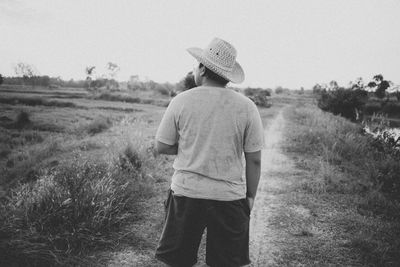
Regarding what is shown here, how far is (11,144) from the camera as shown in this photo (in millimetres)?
10070

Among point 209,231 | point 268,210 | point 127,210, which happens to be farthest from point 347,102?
point 209,231

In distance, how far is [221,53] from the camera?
179 centimetres

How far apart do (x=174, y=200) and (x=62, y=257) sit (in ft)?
6.50

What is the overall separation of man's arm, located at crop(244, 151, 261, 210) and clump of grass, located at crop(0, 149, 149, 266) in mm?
2207

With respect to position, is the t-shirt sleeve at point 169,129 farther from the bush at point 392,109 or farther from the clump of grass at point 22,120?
the bush at point 392,109

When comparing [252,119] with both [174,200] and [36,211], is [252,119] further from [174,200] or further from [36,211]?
[36,211]

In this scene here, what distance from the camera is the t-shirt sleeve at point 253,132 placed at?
172 centimetres

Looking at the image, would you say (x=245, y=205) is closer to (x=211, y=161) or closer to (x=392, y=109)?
(x=211, y=161)

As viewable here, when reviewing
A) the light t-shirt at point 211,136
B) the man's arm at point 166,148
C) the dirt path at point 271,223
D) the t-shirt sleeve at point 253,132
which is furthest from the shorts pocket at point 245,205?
the dirt path at point 271,223

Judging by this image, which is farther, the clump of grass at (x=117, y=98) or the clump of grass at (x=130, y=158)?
the clump of grass at (x=117, y=98)

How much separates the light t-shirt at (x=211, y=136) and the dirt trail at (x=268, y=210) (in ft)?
6.22

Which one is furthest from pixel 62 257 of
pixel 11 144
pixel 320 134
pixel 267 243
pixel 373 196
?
pixel 320 134

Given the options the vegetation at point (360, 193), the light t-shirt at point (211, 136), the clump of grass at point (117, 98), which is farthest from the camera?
the clump of grass at point (117, 98)

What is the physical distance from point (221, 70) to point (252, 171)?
0.76m
